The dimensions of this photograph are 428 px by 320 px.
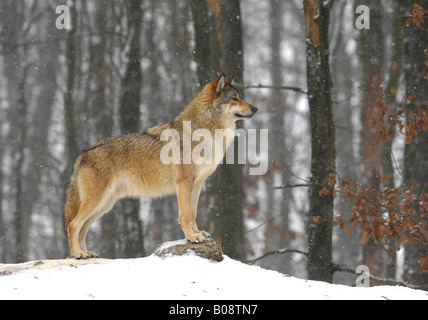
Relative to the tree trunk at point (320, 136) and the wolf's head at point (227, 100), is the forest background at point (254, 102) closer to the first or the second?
the tree trunk at point (320, 136)

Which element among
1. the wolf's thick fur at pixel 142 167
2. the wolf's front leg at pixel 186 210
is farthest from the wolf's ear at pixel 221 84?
the wolf's front leg at pixel 186 210

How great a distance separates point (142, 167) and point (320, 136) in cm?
335

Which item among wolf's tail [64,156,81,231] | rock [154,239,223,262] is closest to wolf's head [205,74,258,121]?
rock [154,239,223,262]

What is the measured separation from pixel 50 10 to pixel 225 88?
12.2 meters

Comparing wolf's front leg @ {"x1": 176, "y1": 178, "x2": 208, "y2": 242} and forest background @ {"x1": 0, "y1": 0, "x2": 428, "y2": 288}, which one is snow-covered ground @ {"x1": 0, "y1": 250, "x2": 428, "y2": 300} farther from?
forest background @ {"x1": 0, "y1": 0, "x2": 428, "y2": 288}

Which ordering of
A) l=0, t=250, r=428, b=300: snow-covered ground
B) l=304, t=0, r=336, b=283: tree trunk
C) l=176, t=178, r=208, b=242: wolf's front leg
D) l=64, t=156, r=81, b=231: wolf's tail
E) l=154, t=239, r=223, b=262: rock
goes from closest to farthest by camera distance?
l=0, t=250, r=428, b=300: snow-covered ground, l=154, t=239, r=223, b=262: rock, l=176, t=178, r=208, b=242: wolf's front leg, l=64, t=156, r=81, b=231: wolf's tail, l=304, t=0, r=336, b=283: tree trunk

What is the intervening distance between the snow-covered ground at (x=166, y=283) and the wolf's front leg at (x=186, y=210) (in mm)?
332

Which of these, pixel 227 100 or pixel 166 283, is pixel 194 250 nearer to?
pixel 166 283

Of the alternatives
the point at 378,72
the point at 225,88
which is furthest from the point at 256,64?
the point at 225,88

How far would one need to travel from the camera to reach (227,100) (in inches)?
310

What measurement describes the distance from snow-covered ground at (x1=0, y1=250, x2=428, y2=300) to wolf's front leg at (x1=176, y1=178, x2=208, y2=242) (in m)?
0.33

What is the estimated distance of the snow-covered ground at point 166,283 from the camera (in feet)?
19.1

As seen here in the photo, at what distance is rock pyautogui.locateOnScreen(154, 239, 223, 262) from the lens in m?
7.23

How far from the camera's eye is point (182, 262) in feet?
22.8
